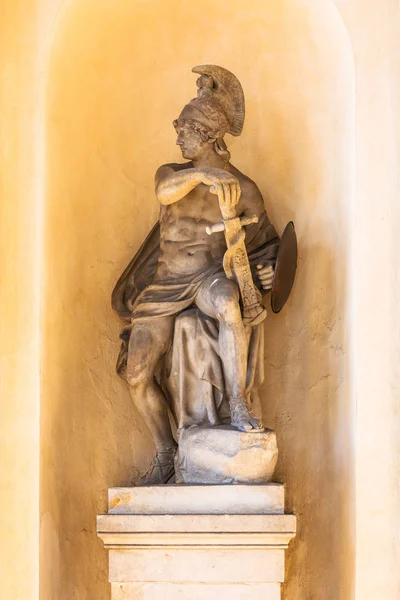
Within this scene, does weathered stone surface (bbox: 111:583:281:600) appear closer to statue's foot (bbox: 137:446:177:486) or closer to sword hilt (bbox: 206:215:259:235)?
statue's foot (bbox: 137:446:177:486)

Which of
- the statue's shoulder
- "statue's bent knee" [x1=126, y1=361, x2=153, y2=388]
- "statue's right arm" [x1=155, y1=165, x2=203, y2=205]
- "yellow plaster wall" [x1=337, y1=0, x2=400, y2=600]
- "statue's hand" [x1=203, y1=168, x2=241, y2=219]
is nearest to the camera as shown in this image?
"yellow plaster wall" [x1=337, y1=0, x2=400, y2=600]

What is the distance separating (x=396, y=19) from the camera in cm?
643

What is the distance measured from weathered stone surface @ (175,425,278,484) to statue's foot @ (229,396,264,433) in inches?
1.1

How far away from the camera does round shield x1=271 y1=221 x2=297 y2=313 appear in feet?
21.5

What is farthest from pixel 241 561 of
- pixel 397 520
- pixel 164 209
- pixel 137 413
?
pixel 164 209

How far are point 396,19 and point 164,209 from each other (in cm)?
125

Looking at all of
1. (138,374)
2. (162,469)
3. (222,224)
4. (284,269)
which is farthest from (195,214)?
(162,469)

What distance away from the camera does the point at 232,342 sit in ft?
20.6

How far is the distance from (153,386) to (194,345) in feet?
0.89

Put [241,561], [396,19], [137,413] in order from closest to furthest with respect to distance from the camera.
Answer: [241,561], [396,19], [137,413]

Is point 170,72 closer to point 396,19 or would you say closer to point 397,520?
point 396,19

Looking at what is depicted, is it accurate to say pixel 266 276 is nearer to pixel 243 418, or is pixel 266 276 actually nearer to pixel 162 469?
pixel 243 418

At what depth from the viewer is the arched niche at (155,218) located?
6547mm

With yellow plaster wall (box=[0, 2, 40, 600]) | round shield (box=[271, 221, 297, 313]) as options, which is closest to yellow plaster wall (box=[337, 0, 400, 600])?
round shield (box=[271, 221, 297, 313])
